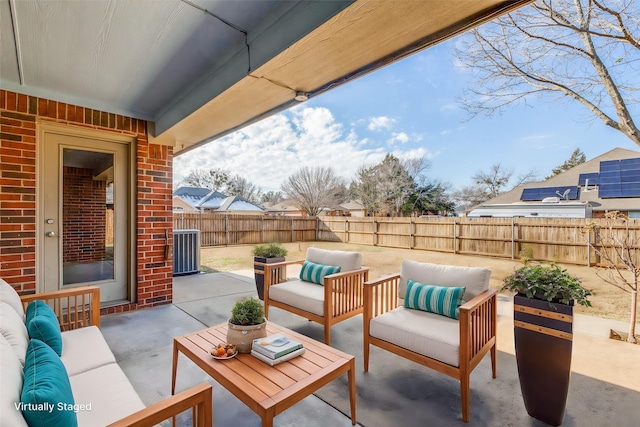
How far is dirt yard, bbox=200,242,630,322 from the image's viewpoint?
469 cm

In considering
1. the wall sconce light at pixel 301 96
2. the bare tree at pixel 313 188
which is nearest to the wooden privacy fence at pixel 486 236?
the bare tree at pixel 313 188

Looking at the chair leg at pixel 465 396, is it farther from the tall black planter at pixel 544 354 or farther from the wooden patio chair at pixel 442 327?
the tall black planter at pixel 544 354

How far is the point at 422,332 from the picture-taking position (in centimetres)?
228

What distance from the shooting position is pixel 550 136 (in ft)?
54.5

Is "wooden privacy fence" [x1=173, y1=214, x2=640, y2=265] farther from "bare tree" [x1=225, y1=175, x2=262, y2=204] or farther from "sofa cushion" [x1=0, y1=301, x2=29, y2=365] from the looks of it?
"bare tree" [x1=225, y1=175, x2=262, y2=204]

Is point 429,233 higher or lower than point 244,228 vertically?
lower

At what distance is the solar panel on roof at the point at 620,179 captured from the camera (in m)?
10.5

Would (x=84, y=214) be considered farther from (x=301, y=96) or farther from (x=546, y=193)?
(x=546, y=193)

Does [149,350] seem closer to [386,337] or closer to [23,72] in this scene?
[386,337]

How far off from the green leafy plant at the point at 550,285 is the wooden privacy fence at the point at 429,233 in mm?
5648

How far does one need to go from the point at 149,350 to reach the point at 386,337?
2314mm

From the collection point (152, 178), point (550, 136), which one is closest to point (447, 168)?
point (550, 136)

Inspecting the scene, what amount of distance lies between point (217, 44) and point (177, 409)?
7.89 feet

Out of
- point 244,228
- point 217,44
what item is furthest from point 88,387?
point 244,228
